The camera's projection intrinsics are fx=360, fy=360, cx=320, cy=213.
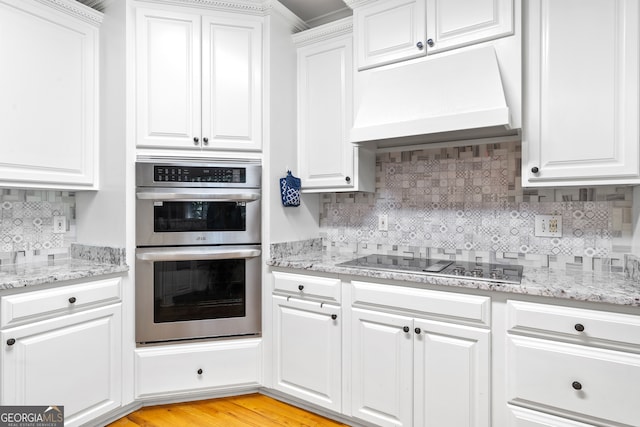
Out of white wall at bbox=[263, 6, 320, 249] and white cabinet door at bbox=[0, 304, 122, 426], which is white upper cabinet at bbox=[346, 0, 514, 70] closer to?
white wall at bbox=[263, 6, 320, 249]

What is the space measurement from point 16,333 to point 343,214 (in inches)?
74.1

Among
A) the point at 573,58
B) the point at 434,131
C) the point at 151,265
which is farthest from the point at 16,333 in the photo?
the point at 573,58

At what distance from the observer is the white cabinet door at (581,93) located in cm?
148

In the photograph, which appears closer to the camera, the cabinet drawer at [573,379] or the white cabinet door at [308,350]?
the cabinet drawer at [573,379]

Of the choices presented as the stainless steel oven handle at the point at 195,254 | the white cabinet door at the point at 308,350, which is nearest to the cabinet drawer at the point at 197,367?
the white cabinet door at the point at 308,350

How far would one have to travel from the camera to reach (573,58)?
156cm

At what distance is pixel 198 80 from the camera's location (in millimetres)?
2143

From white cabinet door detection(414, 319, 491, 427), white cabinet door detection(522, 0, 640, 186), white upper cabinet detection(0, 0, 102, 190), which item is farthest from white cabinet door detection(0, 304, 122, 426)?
white cabinet door detection(522, 0, 640, 186)

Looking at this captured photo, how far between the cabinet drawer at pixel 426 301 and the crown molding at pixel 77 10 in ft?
7.03

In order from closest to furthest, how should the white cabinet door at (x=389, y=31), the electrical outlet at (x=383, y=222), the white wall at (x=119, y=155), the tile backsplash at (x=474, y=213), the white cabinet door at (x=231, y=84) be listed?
the tile backsplash at (x=474, y=213) < the white cabinet door at (x=389, y=31) < the white wall at (x=119, y=155) < the white cabinet door at (x=231, y=84) < the electrical outlet at (x=383, y=222)

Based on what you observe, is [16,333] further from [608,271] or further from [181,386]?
[608,271]

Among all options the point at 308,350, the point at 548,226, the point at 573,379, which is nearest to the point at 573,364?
the point at 573,379

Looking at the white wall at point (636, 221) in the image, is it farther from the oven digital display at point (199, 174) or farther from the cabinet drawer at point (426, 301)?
the oven digital display at point (199, 174)

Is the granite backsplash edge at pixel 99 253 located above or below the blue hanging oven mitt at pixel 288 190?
below
